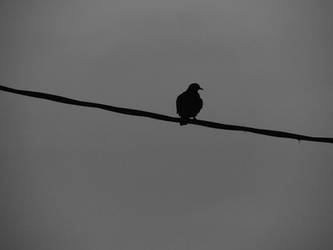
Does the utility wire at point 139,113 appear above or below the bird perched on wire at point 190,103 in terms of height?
Answer: below

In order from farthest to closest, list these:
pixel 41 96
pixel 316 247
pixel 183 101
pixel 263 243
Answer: pixel 316 247, pixel 263 243, pixel 183 101, pixel 41 96

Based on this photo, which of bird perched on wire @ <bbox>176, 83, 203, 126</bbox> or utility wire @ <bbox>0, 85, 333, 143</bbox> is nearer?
utility wire @ <bbox>0, 85, 333, 143</bbox>

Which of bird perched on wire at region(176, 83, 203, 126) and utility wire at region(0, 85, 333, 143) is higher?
bird perched on wire at region(176, 83, 203, 126)

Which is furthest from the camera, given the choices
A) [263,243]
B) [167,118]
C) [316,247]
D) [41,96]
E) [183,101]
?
[316,247]

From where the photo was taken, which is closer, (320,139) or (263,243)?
(320,139)

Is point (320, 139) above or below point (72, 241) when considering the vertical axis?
below

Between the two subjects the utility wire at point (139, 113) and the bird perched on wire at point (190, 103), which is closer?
the utility wire at point (139, 113)

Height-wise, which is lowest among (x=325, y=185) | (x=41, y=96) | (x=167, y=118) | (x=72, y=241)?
(x=41, y=96)

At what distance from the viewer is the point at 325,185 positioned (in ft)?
612

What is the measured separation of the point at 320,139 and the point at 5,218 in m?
197

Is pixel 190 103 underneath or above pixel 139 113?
above

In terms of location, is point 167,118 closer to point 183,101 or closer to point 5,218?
point 183,101

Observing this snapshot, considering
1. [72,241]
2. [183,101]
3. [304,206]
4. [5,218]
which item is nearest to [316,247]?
[304,206]

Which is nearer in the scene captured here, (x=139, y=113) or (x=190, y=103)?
(x=139, y=113)
